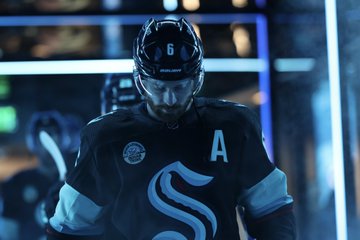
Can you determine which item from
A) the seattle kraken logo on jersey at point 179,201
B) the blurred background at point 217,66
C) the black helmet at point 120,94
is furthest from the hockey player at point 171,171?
the blurred background at point 217,66

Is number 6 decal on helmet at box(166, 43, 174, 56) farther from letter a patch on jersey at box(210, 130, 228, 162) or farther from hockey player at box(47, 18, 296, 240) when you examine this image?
letter a patch on jersey at box(210, 130, 228, 162)

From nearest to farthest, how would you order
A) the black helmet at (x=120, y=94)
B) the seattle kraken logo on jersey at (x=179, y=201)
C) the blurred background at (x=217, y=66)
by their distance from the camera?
the seattle kraken logo on jersey at (x=179, y=201)
the black helmet at (x=120, y=94)
the blurred background at (x=217, y=66)

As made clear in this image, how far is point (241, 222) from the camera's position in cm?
189

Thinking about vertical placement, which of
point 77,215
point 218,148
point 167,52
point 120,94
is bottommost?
point 77,215

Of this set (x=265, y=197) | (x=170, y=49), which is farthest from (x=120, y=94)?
(x=265, y=197)

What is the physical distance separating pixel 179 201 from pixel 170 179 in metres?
0.06

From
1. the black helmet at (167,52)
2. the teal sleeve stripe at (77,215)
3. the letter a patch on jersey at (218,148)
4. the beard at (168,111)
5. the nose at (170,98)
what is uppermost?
the black helmet at (167,52)

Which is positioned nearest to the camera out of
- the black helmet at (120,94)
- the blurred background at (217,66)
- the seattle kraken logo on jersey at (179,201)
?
the seattle kraken logo on jersey at (179,201)

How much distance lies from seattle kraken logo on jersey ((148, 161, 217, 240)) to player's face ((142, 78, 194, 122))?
121mm

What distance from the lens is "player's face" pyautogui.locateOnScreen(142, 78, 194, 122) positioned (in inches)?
65.7

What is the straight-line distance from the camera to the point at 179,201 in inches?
65.7

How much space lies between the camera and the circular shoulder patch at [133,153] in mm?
1690

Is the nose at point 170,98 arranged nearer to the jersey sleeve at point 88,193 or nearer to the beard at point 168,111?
the beard at point 168,111

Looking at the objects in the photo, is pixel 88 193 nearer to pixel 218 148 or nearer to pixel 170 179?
pixel 170 179
